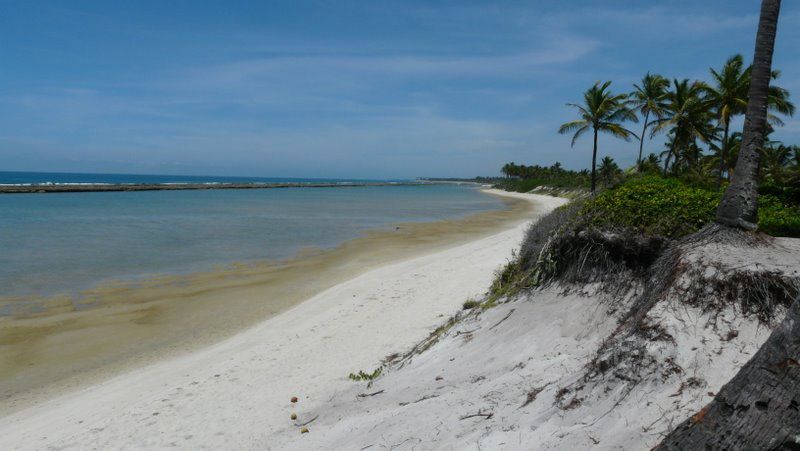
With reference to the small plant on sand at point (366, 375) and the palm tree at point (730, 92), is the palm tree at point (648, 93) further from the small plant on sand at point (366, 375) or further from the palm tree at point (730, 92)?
the small plant on sand at point (366, 375)

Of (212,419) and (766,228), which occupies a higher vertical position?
(766,228)

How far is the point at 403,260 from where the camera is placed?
1969 centimetres

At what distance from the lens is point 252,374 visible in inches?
334

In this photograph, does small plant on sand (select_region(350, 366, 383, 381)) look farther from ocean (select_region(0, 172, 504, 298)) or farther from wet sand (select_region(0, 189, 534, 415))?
ocean (select_region(0, 172, 504, 298))

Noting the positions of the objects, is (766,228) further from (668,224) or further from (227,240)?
(227,240)

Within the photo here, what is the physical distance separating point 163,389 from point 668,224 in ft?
28.8

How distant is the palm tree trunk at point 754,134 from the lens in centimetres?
601

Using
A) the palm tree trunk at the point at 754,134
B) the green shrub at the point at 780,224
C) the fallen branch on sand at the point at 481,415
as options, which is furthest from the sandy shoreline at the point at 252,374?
the green shrub at the point at 780,224

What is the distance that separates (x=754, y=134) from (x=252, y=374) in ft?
28.7

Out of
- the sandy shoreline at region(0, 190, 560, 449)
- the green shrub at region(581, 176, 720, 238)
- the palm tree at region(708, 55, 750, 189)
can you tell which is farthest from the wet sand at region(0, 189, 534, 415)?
the palm tree at region(708, 55, 750, 189)

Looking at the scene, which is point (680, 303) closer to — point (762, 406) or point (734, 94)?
point (762, 406)

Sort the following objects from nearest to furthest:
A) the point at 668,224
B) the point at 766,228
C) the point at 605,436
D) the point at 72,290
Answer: the point at 605,436 → the point at 668,224 → the point at 766,228 → the point at 72,290

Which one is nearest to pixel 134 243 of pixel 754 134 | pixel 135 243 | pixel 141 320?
pixel 135 243

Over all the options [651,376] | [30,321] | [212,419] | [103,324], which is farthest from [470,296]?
[30,321]
